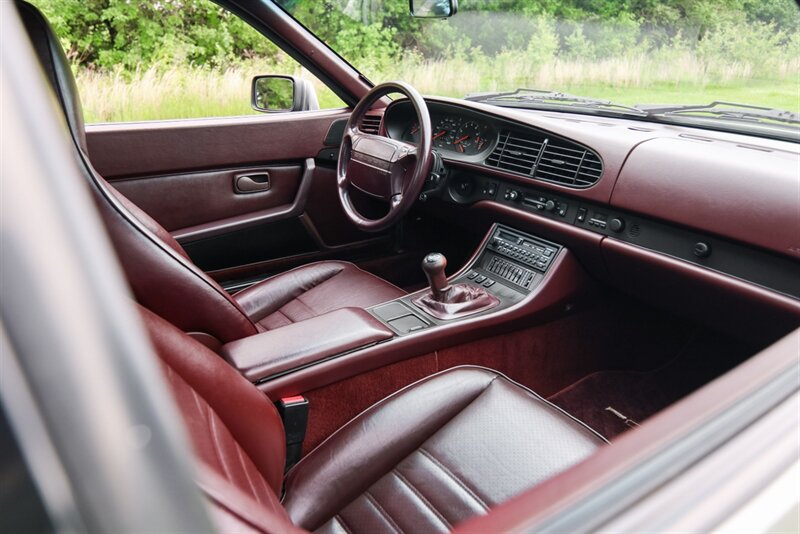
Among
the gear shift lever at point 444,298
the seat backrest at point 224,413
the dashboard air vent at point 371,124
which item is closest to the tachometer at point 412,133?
the dashboard air vent at point 371,124

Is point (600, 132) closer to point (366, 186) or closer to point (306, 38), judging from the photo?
point (366, 186)

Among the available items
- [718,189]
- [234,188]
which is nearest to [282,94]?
[234,188]

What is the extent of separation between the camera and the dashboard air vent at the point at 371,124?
8.52 feet

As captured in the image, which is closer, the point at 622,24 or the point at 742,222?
the point at 742,222

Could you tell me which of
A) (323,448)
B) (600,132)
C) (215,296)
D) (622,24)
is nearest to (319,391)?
(323,448)

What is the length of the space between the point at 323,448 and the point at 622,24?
1.92 meters

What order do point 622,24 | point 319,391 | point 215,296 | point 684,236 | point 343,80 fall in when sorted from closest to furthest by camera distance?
point 215,296
point 319,391
point 684,236
point 622,24
point 343,80

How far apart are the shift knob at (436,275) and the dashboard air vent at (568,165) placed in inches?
18.4

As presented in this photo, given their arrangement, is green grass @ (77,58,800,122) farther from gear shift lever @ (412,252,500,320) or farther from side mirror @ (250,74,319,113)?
gear shift lever @ (412,252,500,320)

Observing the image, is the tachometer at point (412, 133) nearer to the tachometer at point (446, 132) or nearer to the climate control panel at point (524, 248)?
the tachometer at point (446, 132)

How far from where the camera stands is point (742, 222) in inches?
60.0

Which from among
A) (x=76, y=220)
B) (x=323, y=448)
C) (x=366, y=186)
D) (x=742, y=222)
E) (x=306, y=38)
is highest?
(x=76, y=220)

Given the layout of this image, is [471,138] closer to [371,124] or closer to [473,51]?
[371,124]

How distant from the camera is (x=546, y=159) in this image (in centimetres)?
207
